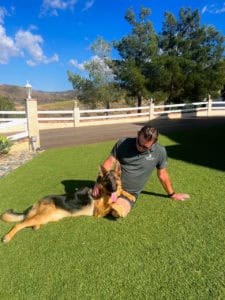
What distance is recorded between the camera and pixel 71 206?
3.83 m

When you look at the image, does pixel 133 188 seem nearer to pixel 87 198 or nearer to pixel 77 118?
pixel 87 198

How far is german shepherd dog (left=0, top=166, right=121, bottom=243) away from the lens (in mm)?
3570


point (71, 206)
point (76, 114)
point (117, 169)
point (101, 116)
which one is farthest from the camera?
point (101, 116)

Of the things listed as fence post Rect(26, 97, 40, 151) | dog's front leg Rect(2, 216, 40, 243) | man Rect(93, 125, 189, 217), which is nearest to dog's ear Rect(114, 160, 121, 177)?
man Rect(93, 125, 189, 217)

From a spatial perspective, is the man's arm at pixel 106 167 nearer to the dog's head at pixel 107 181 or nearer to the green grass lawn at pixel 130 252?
the dog's head at pixel 107 181

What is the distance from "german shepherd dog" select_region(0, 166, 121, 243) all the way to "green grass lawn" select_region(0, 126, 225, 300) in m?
0.10

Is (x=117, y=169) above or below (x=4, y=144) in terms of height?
above

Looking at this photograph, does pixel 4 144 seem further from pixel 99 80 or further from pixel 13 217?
pixel 99 80

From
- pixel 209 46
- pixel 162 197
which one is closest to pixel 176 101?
pixel 209 46

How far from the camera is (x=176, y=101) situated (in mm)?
23922

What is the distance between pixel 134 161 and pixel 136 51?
66.9 ft

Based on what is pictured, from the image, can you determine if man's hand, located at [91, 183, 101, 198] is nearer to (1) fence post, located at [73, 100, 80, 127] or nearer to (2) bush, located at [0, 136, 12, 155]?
(2) bush, located at [0, 136, 12, 155]

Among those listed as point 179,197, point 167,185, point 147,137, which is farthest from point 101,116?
point 147,137

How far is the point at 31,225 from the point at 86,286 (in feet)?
4.44
